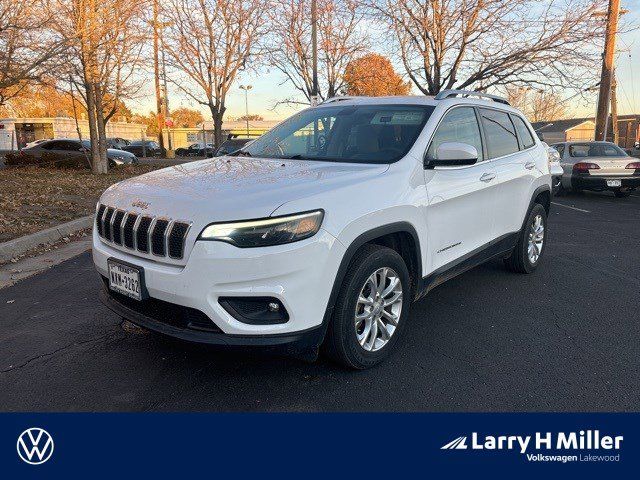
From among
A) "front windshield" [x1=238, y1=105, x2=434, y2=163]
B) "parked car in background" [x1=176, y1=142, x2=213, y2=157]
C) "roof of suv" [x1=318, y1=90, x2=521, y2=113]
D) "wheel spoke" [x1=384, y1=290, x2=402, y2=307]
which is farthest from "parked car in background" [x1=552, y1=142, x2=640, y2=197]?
"parked car in background" [x1=176, y1=142, x2=213, y2=157]

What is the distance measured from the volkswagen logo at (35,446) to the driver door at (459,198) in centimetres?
258

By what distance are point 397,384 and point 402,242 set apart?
0.94 metres

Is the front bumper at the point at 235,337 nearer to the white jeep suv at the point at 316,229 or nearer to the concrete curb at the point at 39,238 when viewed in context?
the white jeep suv at the point at 316,229

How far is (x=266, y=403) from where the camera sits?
9.30 ft

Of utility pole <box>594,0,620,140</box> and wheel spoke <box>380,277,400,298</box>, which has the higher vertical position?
utility pole <box>594,0,620,140</box>

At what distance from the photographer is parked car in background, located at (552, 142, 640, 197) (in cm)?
1247

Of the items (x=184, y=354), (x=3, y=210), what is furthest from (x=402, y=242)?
(x=3, y=210)

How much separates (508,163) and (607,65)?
13.2 m

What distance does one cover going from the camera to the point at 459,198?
12.5 ft

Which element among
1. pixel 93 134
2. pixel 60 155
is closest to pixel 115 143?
pixel 60 155

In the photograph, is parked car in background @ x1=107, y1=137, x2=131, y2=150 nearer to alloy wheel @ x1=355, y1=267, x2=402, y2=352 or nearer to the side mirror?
the side mirror

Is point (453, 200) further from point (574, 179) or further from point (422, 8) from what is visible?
point (422, 8)

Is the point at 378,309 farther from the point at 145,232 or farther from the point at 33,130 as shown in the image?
the point at 33,130

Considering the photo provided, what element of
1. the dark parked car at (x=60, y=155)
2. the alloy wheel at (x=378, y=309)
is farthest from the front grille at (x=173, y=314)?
the dark parked car at (x=60, y=155)
